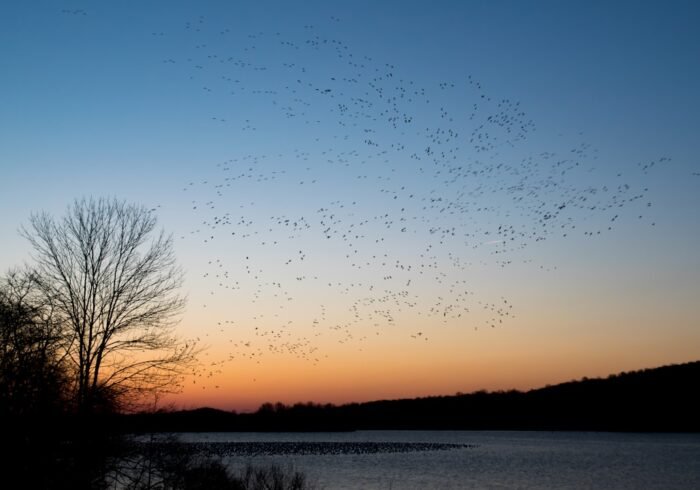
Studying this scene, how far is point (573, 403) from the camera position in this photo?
652 feet

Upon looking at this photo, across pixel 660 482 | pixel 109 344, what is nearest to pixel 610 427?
pixel 660 482

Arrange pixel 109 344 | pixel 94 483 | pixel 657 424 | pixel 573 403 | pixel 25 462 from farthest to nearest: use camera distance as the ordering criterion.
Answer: pixel 573 403 → pixel 657 424 → pixel 109 344 → pixel 94 483 → pixel 25 462

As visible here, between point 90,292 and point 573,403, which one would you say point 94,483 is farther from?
point 573,403

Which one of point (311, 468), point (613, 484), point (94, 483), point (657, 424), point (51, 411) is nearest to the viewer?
point (51, 411)

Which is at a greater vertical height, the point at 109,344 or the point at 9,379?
the point at 109,344

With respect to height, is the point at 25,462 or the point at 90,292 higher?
the point at 90,292

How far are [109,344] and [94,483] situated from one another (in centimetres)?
1037

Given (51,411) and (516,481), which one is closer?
(51,411)

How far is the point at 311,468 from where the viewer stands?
218 ft

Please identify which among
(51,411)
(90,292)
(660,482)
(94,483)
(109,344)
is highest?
(90,292)

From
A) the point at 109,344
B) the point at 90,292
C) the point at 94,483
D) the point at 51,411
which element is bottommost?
the point at 94,483

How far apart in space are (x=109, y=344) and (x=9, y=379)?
1268 cm

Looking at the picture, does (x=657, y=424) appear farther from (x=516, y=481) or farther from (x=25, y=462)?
(x=25, y=462)

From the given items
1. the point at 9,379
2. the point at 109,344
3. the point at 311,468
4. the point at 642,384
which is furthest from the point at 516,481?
the point at 642,384
